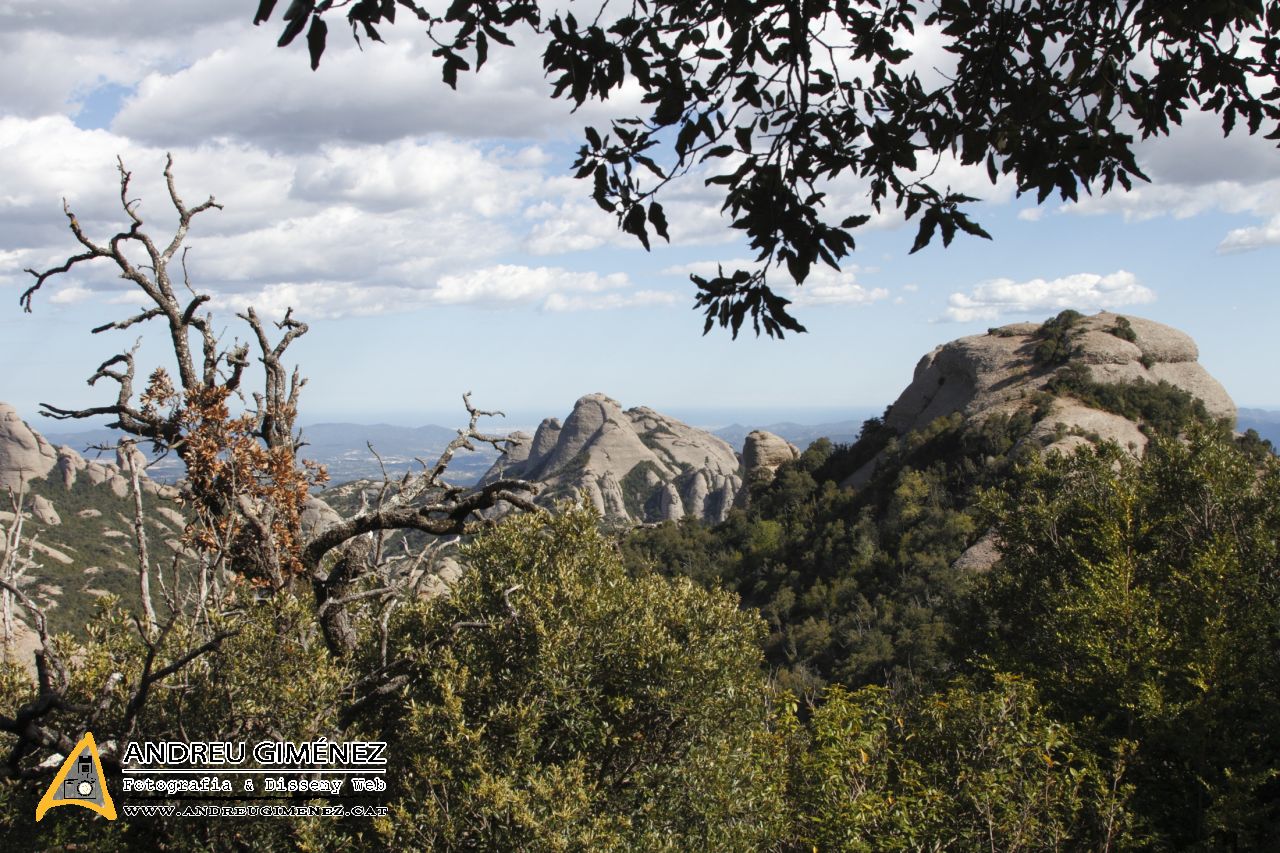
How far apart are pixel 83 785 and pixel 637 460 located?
348ft

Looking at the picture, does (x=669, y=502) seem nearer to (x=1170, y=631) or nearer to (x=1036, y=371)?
(x=1036, y=371)

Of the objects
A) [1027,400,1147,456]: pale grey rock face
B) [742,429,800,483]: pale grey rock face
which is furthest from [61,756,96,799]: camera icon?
[742,429,800,483]: pale grey rock face

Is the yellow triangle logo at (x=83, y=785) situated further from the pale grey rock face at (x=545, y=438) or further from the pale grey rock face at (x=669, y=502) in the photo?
the pale grey rock face at (x=545, y=438)

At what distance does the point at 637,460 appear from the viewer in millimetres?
113188

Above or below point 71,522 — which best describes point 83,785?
above

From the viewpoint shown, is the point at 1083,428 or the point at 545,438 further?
the point at 545,438

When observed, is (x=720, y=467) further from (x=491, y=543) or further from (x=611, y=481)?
(x=491, y=543)

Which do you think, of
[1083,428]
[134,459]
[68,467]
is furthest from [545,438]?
[134,459]

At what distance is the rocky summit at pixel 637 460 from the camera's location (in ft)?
335

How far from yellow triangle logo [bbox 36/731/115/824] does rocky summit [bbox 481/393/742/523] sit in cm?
8677

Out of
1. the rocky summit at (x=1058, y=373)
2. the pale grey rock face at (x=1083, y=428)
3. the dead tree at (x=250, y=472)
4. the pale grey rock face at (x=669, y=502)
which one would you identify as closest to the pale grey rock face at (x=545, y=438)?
the pale grey rock face at (x=669, y=502)

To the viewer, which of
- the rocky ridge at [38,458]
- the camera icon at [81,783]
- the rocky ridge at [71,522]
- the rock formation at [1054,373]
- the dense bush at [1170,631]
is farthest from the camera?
the rocky ridge at [38,458]

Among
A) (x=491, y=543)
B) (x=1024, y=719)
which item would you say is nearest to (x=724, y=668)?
(x=491, y=543)

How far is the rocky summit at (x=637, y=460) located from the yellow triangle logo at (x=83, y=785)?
86767mm
